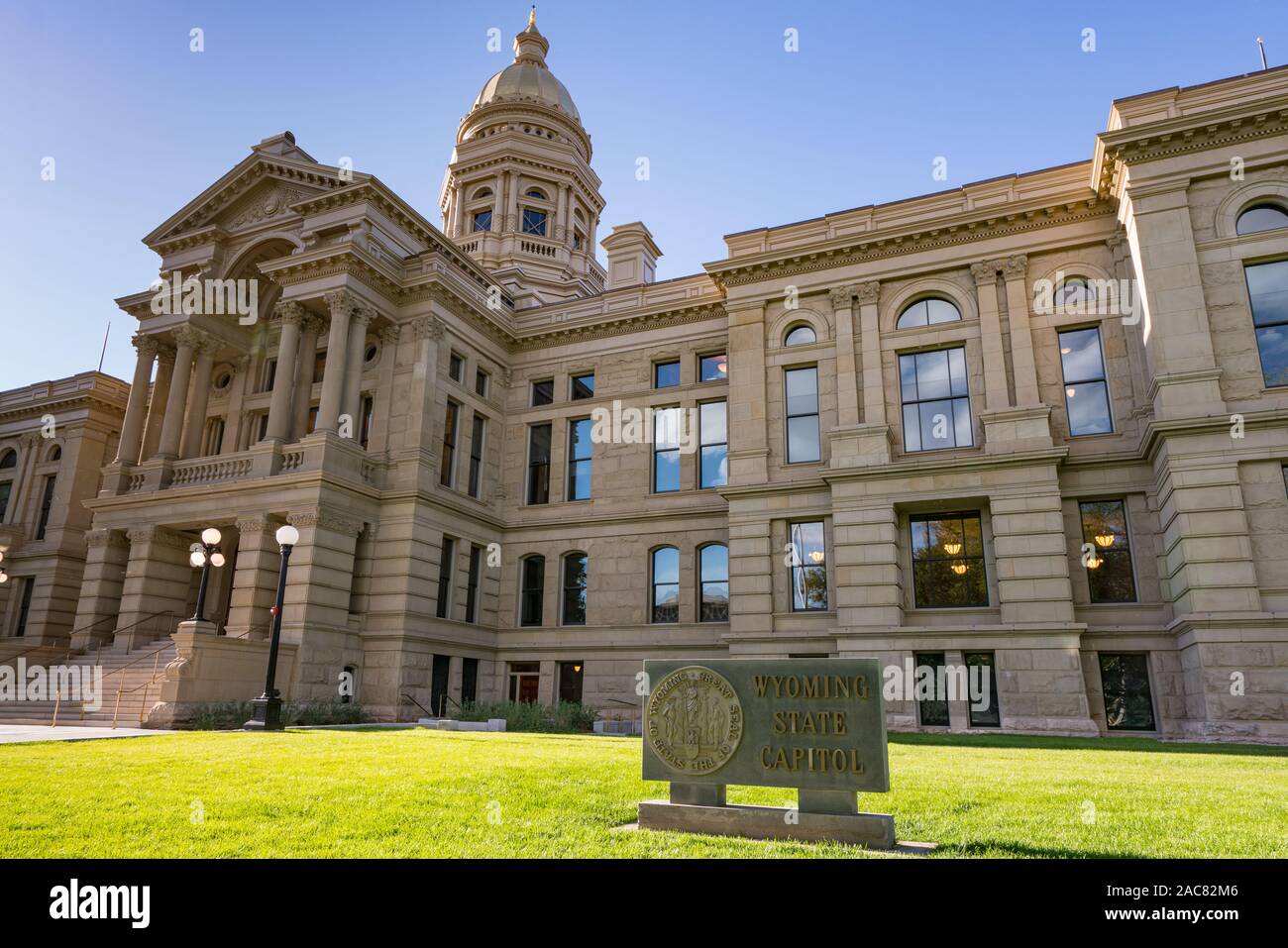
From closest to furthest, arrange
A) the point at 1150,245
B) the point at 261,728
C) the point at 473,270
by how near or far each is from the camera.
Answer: the point at 261,728, the point at 1150,245, the point at 473,270

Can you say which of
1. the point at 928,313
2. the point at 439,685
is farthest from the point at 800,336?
the point at 439,685

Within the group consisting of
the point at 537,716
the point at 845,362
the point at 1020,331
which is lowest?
the point at 537,716

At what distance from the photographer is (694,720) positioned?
7676mm

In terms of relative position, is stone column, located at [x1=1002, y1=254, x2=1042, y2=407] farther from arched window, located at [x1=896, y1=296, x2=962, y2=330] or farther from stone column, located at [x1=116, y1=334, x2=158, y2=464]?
stone column, located at [x1=116, y1=334, x2=158, y2=464]

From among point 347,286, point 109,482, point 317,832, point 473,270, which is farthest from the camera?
point 473,270

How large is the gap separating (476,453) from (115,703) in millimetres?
15215

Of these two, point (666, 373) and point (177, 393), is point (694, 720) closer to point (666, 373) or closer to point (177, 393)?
point (666, 373)

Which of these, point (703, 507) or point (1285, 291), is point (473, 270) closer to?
point (703, 507)

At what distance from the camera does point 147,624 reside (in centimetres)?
2897

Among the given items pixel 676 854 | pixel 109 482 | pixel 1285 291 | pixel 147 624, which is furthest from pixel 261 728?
pixel 1285 291

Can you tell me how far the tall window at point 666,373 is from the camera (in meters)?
33.7

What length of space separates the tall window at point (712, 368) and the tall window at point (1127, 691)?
54.6 ft

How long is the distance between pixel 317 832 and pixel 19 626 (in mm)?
44301
